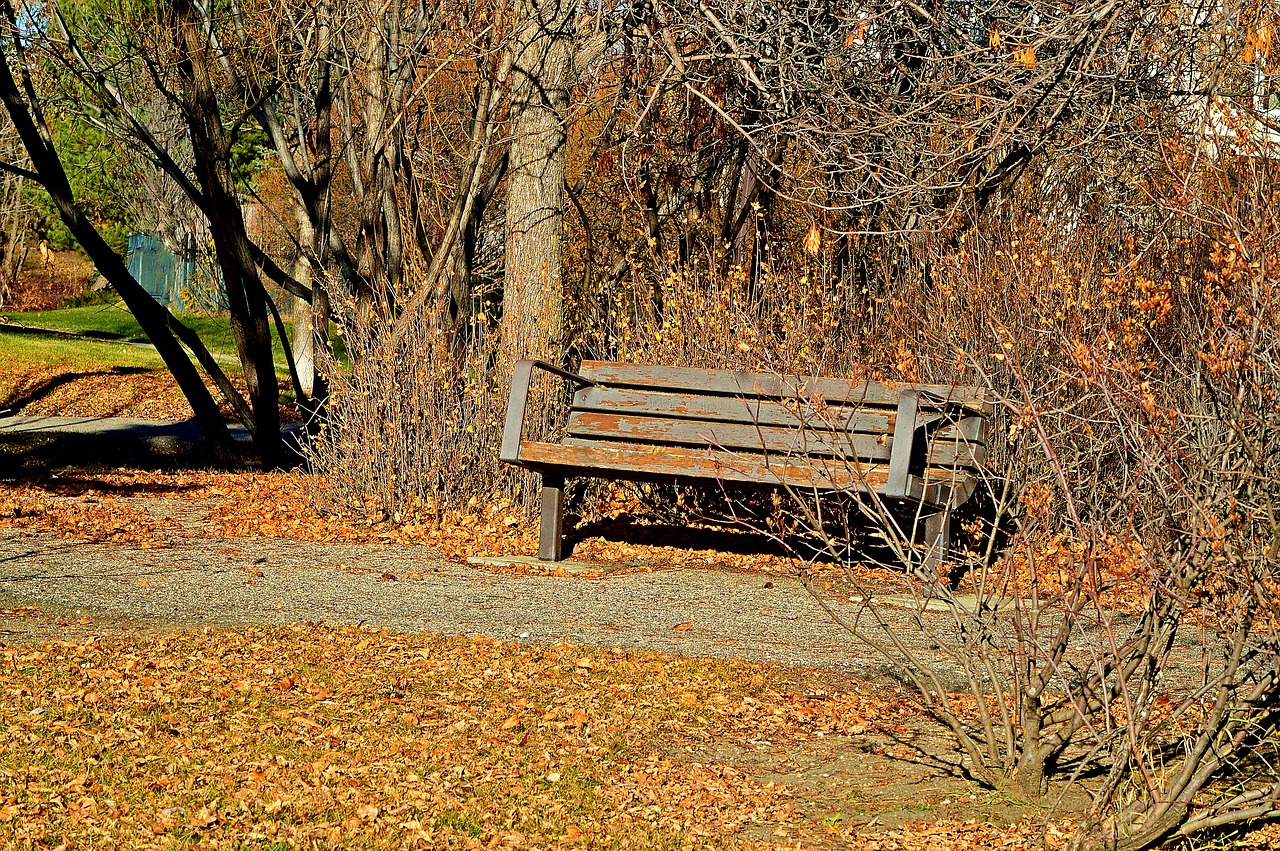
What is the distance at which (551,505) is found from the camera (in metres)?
7.59

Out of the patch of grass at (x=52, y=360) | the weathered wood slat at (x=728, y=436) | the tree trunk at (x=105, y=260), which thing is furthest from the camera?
the patch of grass at (x=52, y=360)

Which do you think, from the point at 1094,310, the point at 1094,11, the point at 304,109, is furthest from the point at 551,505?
the point at 304,109

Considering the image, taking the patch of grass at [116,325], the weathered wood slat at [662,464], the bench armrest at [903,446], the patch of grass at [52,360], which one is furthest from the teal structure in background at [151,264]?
the bench armrest at [903,446]

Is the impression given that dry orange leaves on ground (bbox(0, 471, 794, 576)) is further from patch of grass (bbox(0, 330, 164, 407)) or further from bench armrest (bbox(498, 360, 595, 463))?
patch of grass (bbox(0, 330, 164, 407))

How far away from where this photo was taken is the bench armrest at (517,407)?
24.3 ft

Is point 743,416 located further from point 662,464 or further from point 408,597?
point 408,597

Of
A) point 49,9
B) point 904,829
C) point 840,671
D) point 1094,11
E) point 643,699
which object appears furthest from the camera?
point 49,9

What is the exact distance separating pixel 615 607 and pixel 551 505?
1355mm

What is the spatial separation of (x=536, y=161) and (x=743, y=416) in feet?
9.48

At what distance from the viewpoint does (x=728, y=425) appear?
7.48m

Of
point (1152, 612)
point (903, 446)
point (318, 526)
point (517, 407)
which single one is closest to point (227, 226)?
point (318, 526)

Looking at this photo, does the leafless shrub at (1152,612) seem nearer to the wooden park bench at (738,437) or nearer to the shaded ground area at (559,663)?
the shaded ground area at (559,663)

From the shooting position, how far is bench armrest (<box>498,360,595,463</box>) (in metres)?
7.42

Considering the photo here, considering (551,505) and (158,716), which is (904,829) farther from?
(551,505)
